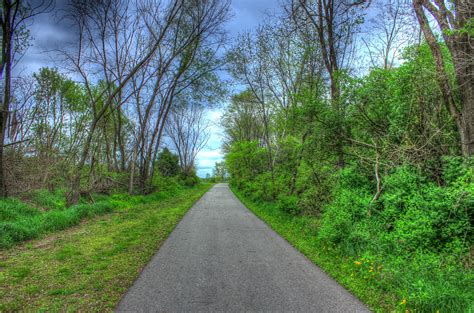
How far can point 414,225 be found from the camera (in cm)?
461

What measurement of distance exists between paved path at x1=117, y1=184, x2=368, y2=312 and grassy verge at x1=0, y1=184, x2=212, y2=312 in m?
0.34

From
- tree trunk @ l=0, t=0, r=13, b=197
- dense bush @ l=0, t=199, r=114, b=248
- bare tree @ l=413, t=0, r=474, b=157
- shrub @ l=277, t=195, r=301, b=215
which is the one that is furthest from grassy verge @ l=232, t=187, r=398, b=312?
tree trunk @ l=0, t=0, r=13, b=197

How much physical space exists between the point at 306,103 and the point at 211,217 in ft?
19.0

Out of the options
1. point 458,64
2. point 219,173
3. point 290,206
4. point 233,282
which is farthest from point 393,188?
point 219,173

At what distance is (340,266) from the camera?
4.79m

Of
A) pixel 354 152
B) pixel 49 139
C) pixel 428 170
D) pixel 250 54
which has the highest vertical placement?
pixel 250 54

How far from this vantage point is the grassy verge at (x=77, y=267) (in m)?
3.49

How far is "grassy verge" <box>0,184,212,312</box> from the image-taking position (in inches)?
137

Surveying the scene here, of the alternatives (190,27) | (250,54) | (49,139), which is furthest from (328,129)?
(49,139)

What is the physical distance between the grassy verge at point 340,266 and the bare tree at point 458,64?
3.12 metres

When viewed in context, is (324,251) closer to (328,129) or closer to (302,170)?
(328,129)

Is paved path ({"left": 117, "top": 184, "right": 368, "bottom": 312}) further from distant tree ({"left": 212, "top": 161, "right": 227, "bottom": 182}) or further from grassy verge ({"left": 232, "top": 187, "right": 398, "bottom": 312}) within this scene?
distant tree ({"left": 212, "top": 161, "right": 227, "bottom": 182})

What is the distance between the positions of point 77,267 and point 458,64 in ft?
26.9

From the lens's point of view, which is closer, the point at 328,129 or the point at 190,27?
the point at 328,129
